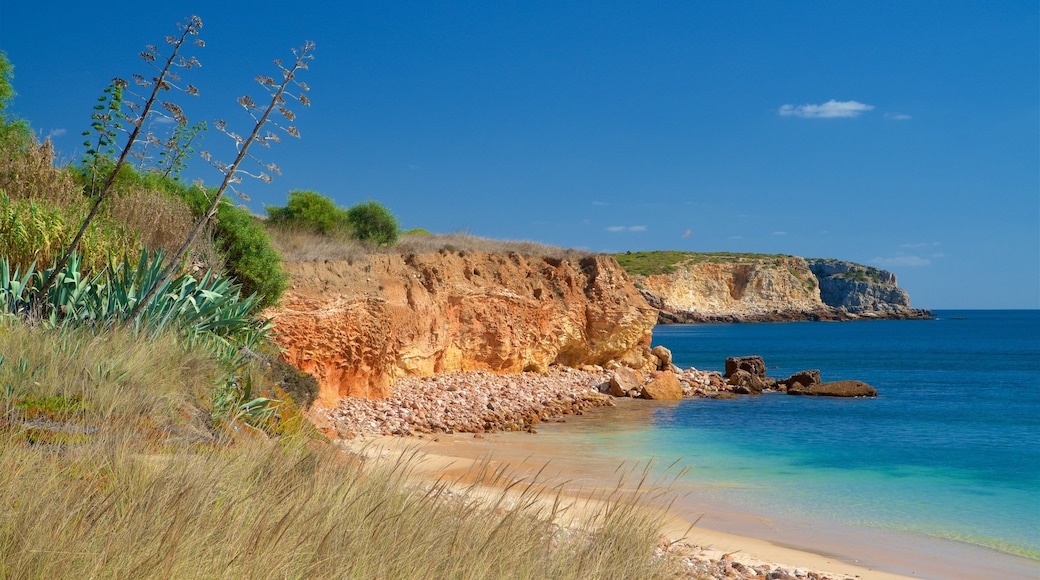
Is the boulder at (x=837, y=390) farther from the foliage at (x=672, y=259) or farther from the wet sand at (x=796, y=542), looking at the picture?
the foliage at (x=672, y=259)

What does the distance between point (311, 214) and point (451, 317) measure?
7530 mm

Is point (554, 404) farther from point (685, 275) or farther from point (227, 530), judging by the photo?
point (685, 275)

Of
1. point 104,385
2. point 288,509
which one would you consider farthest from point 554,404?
point 288,509

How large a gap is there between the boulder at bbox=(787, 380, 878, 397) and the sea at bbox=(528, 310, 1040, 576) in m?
0.86

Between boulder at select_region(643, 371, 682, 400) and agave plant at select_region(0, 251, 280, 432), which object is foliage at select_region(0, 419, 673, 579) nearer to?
agave plant at select_region(0, 251, 280, 432)

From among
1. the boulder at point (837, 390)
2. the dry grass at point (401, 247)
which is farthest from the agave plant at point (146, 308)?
the boulder at point (837, 390)

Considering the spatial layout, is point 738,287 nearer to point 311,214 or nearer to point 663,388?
point 663,388

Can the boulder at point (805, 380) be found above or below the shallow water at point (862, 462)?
above

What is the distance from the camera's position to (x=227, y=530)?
3.39 meters

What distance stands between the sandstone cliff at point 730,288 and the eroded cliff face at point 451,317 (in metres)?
65.8

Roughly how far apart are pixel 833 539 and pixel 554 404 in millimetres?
12792

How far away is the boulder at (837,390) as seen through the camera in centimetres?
3234

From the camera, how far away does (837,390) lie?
32469 mm

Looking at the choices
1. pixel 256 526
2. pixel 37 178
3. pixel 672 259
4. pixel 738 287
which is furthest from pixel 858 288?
pixel 256 526
